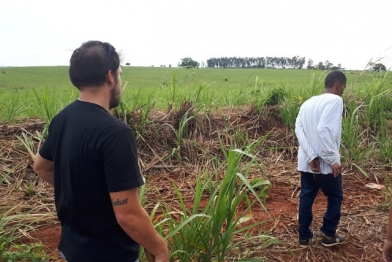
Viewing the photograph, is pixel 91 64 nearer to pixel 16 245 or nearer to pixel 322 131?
pixel 16 245

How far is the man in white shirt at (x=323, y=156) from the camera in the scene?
2.70 meters

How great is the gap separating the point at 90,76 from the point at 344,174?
3599 mm

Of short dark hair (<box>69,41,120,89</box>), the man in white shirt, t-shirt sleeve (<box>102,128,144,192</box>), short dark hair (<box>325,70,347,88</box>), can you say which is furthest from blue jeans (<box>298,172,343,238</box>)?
short dark hair (<box>69,41,120,89</box>)

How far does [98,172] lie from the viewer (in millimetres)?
1430

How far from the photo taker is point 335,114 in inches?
107

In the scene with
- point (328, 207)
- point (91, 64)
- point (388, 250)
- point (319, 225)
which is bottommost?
point (319, 225)

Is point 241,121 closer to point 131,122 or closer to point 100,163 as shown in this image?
point 131,122

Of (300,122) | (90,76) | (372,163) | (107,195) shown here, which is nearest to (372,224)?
(300,122)

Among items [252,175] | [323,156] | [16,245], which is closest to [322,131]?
[323,156]

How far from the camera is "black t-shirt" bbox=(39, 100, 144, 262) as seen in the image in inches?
53.9

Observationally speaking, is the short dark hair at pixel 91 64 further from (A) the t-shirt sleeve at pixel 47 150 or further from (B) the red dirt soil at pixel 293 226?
(B) the red dirt soil at pixel 293 226

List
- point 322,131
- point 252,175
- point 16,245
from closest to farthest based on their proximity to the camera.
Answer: point 16,245
point 322,131
point 252,175

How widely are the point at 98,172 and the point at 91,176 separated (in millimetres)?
35

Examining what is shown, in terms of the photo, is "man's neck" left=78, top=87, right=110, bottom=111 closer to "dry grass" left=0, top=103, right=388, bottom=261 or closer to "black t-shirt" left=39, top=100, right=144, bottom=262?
"black t-shirt" left=39, top=100, right=144, bottom=262
